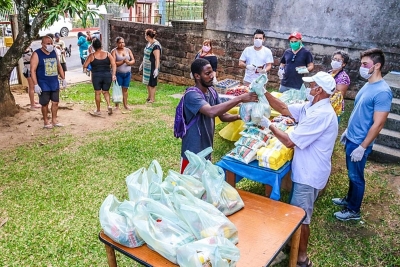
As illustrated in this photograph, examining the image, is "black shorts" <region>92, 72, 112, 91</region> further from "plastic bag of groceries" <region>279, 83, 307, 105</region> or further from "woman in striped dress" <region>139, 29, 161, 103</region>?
"plastic bag of groceries" <region>279, 83, 307, 105</region>

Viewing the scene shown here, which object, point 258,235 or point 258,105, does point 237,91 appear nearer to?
point 258,105

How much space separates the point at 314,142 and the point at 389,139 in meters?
3.32

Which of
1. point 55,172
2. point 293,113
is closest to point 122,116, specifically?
point 55,172

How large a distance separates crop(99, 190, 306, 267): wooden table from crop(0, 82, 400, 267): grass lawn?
0.91 m

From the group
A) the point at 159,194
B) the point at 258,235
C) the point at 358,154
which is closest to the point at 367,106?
the point at 358,154

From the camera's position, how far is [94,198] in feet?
14.9

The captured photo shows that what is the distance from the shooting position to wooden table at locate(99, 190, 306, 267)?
94.8 inches

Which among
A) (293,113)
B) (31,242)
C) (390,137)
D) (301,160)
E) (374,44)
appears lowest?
(31,242)

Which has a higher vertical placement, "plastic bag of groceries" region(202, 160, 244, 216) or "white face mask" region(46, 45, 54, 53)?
"white face mask" region(46, 45, 54, 53)

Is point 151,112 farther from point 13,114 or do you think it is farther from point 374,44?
point 374,44

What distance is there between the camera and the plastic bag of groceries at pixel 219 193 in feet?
9.09

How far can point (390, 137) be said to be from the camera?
566cm

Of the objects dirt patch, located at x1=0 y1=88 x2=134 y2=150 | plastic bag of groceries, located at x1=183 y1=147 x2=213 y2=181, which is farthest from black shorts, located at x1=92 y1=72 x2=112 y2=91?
plastic bag of groceries, located at x1=183 y1=147 x2=213 y2=181

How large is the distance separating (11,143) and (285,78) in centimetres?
498
